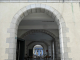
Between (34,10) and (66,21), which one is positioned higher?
(34,10)

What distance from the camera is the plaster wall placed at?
4.66 meters

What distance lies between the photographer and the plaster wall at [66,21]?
4664 mm

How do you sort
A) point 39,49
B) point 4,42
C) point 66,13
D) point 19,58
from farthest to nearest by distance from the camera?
point 39,49 < point 19,58 < point 66,13 < point 4,42

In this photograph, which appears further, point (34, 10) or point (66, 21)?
point (34, 10)

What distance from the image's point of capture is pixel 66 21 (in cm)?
498

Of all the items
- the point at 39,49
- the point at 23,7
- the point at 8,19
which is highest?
the point at 23,7

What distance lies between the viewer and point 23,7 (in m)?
5.07

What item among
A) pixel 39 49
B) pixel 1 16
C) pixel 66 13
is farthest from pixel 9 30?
pixel 39 49

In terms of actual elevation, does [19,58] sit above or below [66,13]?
below

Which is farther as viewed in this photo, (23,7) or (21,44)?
(21,44)

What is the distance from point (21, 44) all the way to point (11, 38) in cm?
272

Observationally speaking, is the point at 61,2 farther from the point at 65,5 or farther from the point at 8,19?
the point at 8,19

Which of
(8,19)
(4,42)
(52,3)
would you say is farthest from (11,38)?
(52,3)

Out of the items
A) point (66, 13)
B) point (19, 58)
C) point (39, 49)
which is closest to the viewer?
point (66, 13)
